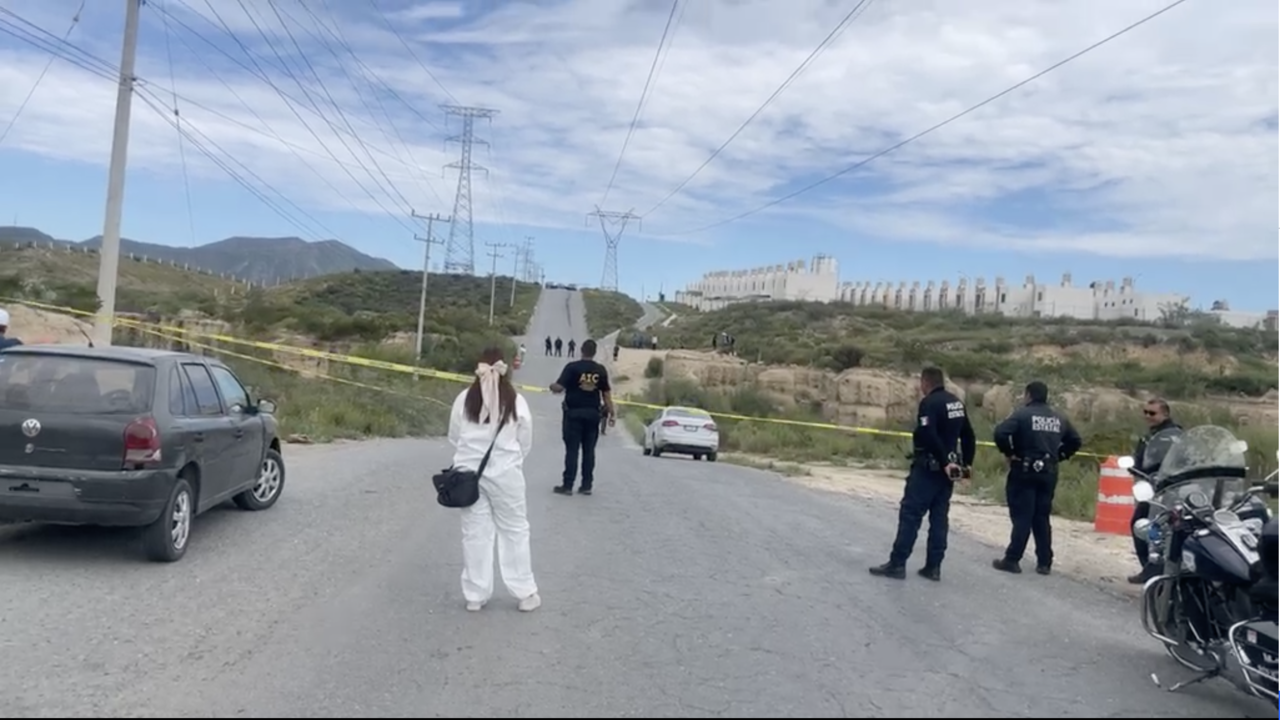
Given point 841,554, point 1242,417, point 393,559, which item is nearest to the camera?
point 393,559

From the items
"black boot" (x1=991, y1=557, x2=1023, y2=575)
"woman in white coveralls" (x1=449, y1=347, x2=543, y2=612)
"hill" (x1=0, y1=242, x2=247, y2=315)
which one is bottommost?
"black boot" (x1=991, y1=557, x2=1023, y2=575)

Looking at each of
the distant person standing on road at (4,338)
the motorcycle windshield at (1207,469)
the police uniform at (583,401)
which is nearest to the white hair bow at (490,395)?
the motorcycle windshield at (1207,469)

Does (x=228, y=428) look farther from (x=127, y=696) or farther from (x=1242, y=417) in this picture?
(x=1242, y=417)

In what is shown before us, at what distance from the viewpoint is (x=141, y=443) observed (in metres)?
8.50

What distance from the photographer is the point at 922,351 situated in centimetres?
5662

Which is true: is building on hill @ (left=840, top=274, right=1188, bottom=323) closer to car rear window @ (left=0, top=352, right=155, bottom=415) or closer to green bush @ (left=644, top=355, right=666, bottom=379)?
green bush @ (left=644, top=355, right=666, bottom=379)

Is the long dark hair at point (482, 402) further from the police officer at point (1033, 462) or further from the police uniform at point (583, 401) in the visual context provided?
the police uniform at point (583, 401)

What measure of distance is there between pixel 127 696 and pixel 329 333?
52890 millimetres

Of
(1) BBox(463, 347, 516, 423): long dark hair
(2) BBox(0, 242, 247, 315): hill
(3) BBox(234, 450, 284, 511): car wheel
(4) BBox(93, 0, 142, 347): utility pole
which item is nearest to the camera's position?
(1) BBox(463, 347, 516, 423): long dark hair

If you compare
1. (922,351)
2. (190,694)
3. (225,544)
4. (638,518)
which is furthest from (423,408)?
(922,351)

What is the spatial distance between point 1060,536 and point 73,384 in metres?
11.2

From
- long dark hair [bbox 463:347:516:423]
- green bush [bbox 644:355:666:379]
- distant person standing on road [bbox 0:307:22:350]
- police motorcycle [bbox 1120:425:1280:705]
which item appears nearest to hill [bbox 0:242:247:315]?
green bush [bbox 644:355:666:379]

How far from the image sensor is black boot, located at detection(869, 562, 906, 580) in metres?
9.62

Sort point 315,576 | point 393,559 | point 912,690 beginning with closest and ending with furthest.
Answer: point 912,690 < point 315,576 < point 393,559
